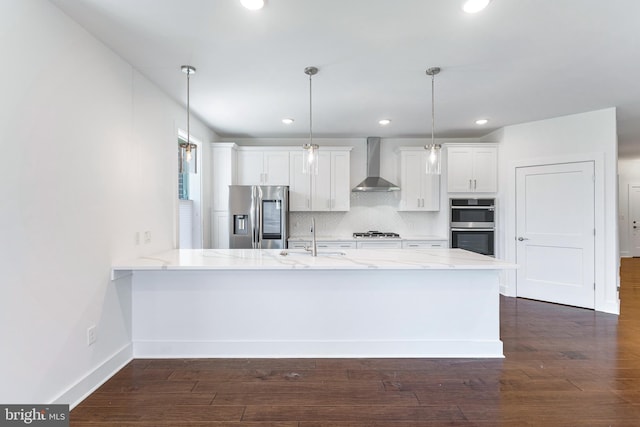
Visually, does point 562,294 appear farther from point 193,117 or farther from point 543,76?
point 193,117

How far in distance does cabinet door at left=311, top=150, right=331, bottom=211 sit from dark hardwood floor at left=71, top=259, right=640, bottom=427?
9.05 feet

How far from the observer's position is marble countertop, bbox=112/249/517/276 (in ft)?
7.82

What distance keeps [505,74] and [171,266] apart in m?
3.37

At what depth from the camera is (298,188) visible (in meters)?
4.98

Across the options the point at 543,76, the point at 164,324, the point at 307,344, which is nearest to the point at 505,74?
the point at 543,76

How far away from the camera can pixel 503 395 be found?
213cm

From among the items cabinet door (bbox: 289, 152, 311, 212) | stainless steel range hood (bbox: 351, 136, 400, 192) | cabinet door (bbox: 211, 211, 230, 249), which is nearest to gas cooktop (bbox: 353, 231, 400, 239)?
stainless steel range hood (bbox: 351, 136, 400, 192)

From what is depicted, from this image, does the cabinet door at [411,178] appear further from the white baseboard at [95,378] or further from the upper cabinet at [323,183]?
the white baseboard at [95,378]

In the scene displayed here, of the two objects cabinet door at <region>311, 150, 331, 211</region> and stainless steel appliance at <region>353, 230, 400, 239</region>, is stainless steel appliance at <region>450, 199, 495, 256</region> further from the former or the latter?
cabinet door at <region>311, 150, 331, 211</region>

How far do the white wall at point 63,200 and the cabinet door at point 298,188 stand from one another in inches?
95.8

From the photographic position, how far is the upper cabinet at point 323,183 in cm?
498

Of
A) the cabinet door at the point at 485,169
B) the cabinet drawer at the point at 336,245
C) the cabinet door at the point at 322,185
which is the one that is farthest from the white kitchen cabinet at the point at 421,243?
the cabinet door at the point at 322,185

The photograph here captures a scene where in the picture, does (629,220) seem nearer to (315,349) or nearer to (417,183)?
(417,183)

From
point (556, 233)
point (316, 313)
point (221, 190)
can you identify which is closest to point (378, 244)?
point (316, 313)
